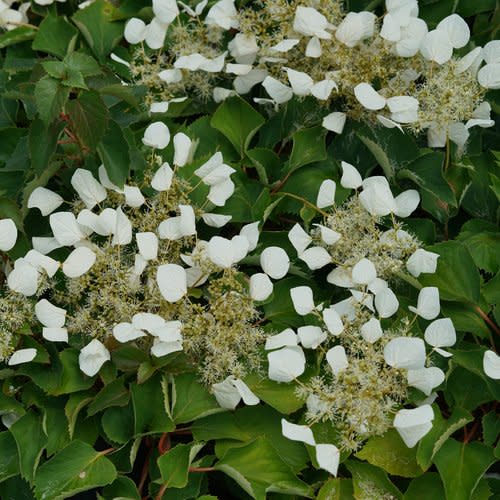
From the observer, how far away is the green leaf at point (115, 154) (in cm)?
100

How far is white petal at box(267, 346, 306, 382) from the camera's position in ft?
3.01

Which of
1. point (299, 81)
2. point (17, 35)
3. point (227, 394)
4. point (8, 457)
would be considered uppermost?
point (299, 81)

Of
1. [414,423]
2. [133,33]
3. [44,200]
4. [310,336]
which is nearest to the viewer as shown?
[414,423]

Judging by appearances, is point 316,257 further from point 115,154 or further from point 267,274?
point 115,154

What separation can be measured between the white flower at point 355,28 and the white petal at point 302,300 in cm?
37

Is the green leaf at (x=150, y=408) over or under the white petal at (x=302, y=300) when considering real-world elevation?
under

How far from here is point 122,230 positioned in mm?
976

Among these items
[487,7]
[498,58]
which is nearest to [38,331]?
[498,58]

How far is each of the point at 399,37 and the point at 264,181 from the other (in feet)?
0.87

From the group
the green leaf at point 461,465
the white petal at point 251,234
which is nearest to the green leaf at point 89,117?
the white petal at point 251,234

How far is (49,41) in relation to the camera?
1.32 m

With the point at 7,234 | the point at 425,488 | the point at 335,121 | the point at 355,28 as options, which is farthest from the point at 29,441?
the point at 355,28

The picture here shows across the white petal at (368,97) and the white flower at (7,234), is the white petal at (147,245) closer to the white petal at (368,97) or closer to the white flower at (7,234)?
the white flower at (7,234)

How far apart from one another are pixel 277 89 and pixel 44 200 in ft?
1.14
